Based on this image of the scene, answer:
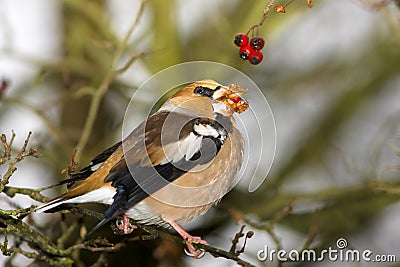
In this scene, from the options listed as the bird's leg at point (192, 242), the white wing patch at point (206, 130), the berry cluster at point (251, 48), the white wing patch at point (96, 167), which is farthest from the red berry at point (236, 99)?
the white wing patch at point (96, 167)

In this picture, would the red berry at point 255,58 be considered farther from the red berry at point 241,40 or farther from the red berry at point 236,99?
the red berry at point 236,99

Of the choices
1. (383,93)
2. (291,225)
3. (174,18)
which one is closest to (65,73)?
(174,18)

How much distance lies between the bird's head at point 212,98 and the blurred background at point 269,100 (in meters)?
0.61

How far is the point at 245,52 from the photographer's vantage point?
312 centimetres

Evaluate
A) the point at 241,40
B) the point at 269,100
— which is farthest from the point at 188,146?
the point at 269,100

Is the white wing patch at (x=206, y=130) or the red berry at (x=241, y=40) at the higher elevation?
the red berry at (x=241, y=40)

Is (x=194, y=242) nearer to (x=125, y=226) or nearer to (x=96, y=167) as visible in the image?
(x=125, y=226)

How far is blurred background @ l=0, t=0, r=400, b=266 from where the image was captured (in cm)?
480

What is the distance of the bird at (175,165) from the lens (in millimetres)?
3330

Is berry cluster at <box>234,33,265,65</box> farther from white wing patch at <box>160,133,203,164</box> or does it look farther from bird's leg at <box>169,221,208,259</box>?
bird's leg at <box>169,221,208,259</box>

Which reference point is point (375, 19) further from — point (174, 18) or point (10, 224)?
point (10, 224)

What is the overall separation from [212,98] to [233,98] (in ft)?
0.59

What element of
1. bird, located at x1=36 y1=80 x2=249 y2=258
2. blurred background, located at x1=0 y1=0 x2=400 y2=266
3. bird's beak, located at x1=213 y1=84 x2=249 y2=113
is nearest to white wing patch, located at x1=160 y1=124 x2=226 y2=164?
bird, located at x1=36 y1=80 x2=249 y2=258

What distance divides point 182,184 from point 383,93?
2.63 m
